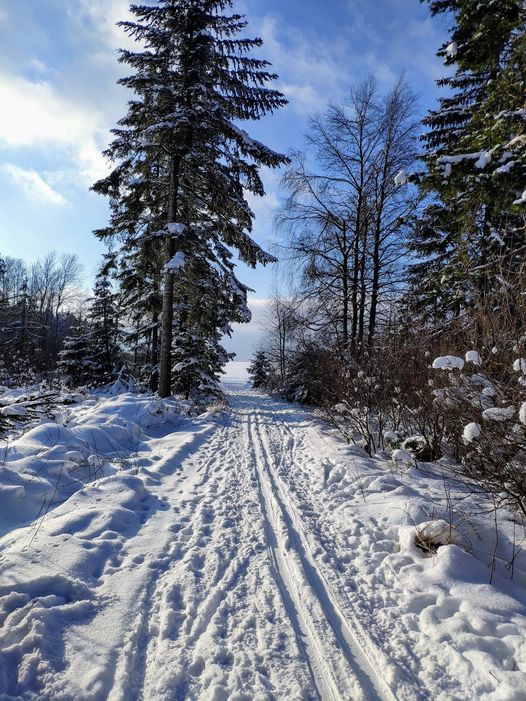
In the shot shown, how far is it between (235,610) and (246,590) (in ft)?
0.81

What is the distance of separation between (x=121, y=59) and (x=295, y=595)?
46.0 feet

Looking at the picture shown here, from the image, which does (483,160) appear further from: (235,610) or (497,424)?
(235,610)

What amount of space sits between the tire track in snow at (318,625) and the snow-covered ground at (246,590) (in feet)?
0.04

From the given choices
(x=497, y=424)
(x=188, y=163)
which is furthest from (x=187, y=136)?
(x=497, y=424)

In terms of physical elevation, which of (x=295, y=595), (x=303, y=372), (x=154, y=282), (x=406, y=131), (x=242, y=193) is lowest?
(x=295, y=595)

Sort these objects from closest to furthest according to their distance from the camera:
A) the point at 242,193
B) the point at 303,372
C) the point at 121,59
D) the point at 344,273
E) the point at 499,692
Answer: the point at 499,692, the point at 121,59, the point at 242,193, the point at 344,273, the point at 303,372

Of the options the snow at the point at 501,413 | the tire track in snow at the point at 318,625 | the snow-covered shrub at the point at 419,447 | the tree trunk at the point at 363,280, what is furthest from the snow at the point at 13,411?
the tree trunk at the point at 363,280

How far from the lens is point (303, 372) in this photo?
18547mm

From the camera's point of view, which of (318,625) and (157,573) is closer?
(318,625)

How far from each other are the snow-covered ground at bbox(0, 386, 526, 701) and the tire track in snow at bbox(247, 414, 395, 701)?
0.5 inches

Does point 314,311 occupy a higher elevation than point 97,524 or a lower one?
higher

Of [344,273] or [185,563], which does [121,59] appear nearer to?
[344,273]

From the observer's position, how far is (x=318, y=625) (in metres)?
2.53

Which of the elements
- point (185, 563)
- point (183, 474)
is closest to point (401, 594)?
point (185, 563)
